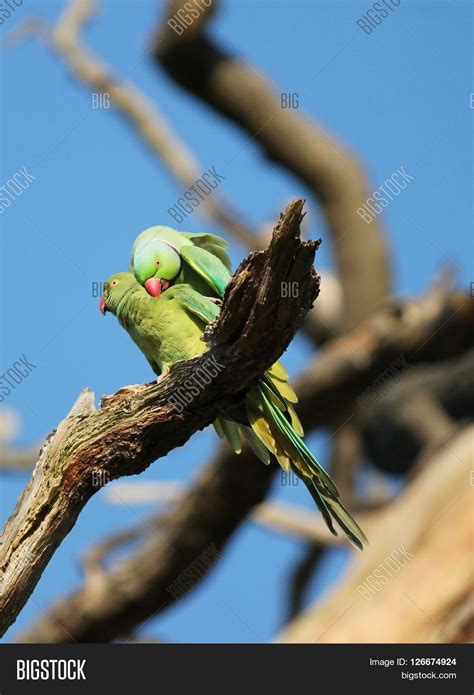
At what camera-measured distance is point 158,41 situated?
36.8 ft

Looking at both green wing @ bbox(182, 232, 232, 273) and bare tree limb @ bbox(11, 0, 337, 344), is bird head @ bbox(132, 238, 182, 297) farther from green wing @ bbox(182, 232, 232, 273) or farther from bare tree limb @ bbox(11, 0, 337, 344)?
bare tree limb @ bbox(11, 0, 337, 344)

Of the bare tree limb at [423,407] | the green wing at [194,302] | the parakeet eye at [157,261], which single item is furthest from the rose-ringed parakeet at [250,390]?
the bare tree limb at [423,407]

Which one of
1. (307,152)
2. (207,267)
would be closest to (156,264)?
(207,267)

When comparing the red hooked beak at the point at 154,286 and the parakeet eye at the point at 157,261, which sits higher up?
the parakeet eye at the point at 157,261

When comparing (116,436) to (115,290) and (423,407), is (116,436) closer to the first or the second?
(115,290)

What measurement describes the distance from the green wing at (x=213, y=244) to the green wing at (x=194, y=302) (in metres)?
0.42

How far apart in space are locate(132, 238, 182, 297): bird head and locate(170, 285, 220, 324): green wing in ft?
0.29

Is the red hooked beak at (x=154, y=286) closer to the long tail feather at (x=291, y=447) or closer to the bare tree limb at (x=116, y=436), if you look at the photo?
the long tail feather at (x=291, y=447)

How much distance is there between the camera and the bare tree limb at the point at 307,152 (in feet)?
38.7

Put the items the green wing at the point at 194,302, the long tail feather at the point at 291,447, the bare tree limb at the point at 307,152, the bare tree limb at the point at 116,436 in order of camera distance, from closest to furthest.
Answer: the bare tree limb at the point at 116,436 → the long tail feather at the point at 291,447 → the green wing at the point at 194,302 → the bare tree limb at the point at 307,152

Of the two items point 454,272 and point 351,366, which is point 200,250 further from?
point 454,272

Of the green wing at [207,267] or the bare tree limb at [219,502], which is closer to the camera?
the green wing at [207,267]

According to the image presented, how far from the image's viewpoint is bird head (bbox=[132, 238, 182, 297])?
5.69m
